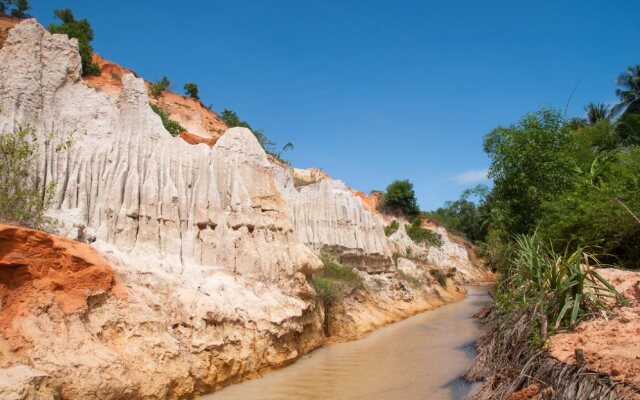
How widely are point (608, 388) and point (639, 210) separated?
25.1 ft

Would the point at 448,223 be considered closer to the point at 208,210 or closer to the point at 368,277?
the point at 368,277

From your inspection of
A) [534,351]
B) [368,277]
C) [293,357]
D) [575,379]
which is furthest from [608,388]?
[368,277]

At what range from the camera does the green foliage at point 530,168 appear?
16.6m

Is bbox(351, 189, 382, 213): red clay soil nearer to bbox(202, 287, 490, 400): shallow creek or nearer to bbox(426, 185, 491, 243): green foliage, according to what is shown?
bbox(426, 185, 491, 243): green foliage

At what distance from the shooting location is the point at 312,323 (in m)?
14.7

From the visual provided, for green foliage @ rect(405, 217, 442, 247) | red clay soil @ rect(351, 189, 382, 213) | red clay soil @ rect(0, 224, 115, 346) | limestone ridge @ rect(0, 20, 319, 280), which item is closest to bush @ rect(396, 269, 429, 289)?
limestone ridge @ rect(0, 20, 319, 280)

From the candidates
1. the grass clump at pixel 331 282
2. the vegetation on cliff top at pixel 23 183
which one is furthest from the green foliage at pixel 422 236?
the vegetation on cliff top at pixel 23 183

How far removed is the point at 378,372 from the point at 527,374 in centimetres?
575

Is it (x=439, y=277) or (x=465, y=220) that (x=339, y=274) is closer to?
(x=439, y=277)

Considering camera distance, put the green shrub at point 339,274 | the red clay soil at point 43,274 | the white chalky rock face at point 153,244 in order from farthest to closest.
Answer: the green shrub at point 339,274, the white chalky rock face at point 153,244, the red clay soil at point 43,274

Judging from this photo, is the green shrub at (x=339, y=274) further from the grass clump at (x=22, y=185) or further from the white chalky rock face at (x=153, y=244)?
the grass clump at (x=22, y=185)

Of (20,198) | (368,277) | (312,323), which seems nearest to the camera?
(20,198)

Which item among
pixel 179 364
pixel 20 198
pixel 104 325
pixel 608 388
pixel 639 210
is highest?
pixel 20 198

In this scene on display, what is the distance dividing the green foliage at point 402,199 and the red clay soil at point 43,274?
2075 inches
